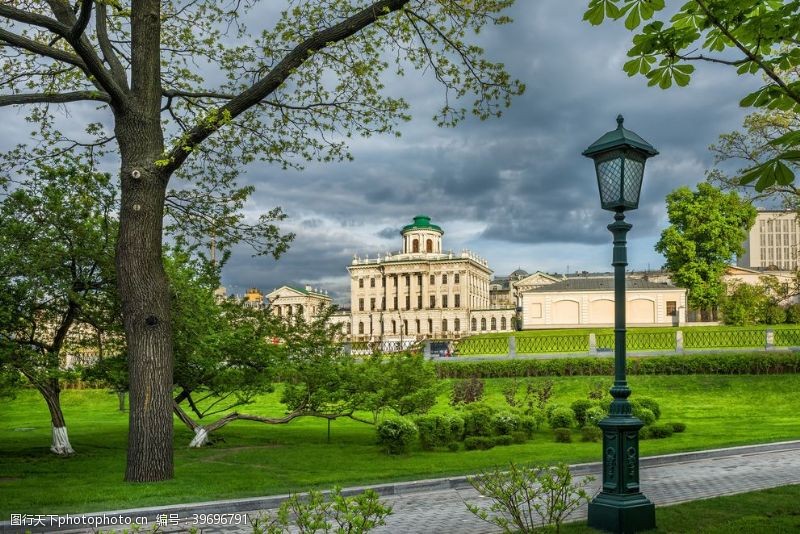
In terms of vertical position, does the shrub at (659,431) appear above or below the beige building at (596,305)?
below

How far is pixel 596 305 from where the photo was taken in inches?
2510

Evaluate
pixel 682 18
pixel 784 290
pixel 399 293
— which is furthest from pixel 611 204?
pixel 399 293

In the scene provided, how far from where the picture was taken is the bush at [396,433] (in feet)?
50.0

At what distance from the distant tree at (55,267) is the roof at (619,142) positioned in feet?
32.5

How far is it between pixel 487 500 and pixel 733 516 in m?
3.12

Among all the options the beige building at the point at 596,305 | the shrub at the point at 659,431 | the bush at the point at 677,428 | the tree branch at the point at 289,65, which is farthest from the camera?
the beige building at the point at 596,305

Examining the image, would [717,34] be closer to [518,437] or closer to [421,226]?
[518,437]

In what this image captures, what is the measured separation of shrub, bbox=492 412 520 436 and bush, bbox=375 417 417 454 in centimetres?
268

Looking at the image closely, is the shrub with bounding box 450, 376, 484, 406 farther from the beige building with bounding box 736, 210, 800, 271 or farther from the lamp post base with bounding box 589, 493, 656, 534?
the beige building with bounding box 736, 210, 800, 271

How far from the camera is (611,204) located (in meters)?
7.91

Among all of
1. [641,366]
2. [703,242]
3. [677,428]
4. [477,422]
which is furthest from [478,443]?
[703,242]

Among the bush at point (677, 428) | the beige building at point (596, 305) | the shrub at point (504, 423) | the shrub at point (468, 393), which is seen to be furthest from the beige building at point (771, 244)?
the shrub at point (504, 423)

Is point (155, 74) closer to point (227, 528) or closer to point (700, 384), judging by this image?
point (227, 528)

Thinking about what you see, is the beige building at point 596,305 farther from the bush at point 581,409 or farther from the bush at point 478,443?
the bush at point 478,443
